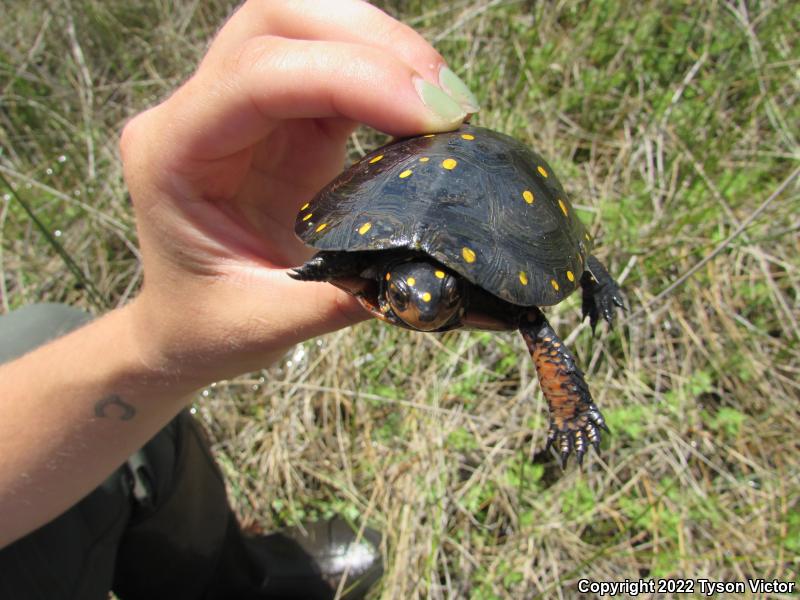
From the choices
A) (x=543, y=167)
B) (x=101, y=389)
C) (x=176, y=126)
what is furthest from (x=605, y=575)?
(x=176, y=126)

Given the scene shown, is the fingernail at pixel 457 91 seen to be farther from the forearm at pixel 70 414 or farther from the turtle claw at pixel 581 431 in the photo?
the forearm at pixel 70 414

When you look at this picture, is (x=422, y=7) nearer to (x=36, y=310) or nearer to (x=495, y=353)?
(x=495, y=353)

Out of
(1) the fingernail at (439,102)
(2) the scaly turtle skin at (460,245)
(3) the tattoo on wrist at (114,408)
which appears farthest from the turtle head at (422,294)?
(3) the tattoo on wrist at (114,408)

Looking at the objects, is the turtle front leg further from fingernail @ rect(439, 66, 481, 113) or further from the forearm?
the forearm

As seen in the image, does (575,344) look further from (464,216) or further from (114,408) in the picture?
(114,408)

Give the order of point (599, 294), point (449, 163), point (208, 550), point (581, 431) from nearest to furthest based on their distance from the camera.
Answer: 1. point (449, 163)
2. point (581, 431)
3. point (599, 294)
4. point (208, 550)

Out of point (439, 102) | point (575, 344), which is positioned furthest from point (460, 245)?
point (575, 344)

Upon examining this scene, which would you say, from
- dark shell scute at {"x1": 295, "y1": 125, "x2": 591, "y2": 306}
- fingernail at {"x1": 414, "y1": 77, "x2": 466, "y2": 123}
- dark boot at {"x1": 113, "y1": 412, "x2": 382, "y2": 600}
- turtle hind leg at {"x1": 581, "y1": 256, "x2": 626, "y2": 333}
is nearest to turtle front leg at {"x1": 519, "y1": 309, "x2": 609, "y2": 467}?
dark shell scute at {"x1": 295, "y1": 125, "x2": 591, "y2": 306}
